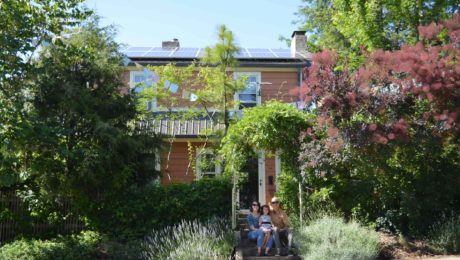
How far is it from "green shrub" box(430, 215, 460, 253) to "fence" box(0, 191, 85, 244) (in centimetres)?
778

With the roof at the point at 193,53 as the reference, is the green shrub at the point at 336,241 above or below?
below

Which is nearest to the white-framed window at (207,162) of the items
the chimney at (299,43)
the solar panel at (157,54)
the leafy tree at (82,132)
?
the leafy tree at (82,132)

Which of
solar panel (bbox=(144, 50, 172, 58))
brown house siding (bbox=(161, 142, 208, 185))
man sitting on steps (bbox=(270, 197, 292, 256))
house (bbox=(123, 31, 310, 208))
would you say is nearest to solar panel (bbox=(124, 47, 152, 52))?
house (bbox=(123, 31, 310, 208))

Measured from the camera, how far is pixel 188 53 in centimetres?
1781

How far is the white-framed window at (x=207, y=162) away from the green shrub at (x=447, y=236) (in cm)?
567

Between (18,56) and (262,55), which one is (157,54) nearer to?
(262,55)

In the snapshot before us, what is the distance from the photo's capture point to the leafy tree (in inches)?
384

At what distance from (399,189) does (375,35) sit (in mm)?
4241

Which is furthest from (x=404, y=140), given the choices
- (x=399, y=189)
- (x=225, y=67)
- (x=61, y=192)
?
(x=61, y=192)

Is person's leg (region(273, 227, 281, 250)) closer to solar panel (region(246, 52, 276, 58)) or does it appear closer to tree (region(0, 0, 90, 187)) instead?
tree (region(0, 0, 90, 187))

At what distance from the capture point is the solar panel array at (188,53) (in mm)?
16766

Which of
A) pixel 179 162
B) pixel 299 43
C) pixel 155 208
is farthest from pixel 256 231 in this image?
pixel 299 43

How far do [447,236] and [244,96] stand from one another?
9033 mm

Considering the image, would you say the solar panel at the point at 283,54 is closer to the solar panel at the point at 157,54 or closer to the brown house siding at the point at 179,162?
the solar panel at the point at 157,54
